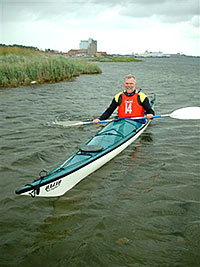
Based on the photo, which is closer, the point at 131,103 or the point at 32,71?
the point at 131,103

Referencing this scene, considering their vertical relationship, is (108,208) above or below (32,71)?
below

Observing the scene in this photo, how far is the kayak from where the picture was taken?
3.16 meters

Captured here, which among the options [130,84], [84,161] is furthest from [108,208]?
[130,84]

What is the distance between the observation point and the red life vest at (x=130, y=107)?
228 inches

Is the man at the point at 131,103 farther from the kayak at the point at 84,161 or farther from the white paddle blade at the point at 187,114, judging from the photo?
the white paddle blade at the point at 187,114

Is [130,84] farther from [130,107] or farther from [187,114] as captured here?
[187,114]

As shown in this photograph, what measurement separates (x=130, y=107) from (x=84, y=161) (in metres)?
2.40

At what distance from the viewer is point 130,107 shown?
230 inches

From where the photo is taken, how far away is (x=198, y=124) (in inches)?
309

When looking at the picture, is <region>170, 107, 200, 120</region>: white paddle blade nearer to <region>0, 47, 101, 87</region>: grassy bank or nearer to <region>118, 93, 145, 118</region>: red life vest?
<region>118, 93, 145, 118</region>: red life vest

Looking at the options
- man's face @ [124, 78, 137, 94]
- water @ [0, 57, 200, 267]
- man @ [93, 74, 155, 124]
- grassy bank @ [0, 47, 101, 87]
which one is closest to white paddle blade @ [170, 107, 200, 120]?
water @ [0, 57, 200, 267]

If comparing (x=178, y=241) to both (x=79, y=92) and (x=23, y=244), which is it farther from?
(x=79, y=92)

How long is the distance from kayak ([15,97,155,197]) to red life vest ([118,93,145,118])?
20 cm

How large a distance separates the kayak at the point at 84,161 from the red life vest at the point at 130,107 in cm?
20
